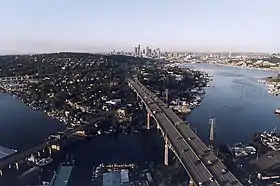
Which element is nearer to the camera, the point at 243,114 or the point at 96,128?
the point at 96,128

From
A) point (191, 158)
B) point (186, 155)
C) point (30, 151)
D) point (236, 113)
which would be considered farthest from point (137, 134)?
point (236, 113)

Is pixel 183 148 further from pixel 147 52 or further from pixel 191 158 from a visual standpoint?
pixel 147 52

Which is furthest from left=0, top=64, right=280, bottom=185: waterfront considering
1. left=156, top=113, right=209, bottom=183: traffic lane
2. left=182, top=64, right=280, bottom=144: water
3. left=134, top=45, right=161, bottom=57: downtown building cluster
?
left=134, top=45, right=161, bottom=57: downtown building cluster

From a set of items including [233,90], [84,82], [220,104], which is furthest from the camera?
[233,90]

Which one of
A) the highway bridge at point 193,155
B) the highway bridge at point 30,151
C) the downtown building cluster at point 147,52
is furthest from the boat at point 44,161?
the downtown building cluster at point 147,52

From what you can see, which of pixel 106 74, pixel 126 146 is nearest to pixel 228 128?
pixel 126 146

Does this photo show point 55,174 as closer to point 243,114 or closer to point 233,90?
point 243,114
